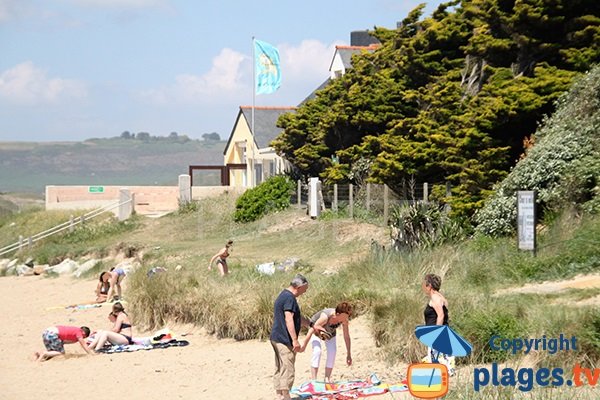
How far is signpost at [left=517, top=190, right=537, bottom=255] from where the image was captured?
19391 mm

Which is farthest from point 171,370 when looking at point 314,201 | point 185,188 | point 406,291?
point 185,188

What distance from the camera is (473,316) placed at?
47.3ft

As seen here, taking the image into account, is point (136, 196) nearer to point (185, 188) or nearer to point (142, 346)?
point (185, 188)

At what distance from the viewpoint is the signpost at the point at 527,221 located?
19391 mm

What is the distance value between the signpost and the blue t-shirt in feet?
24.6

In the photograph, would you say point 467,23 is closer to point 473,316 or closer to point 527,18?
point 527,18

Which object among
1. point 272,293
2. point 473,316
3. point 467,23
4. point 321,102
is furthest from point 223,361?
point 321,102

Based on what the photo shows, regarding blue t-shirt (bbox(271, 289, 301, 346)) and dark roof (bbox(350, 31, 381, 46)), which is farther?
dark roof (bbox(350, 31, 381, 46))

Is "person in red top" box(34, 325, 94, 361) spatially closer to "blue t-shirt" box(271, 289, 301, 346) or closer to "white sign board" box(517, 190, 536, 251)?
"blue t-shirt" box(271, 289, 301, 346)

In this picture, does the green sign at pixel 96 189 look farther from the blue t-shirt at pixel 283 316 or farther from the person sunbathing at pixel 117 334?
the blue t-shirt at pixel 283 316

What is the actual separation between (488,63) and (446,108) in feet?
5.59

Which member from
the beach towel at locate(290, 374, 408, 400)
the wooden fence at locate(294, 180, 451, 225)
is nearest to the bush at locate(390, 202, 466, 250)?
the wooden fence at locate(294, 180, 451, 225)

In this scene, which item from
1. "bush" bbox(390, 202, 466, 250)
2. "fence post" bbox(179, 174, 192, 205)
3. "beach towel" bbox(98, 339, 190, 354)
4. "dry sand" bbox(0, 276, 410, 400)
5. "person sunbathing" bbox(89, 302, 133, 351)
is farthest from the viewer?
"fence post" bbox(179, 174, 192, 205)

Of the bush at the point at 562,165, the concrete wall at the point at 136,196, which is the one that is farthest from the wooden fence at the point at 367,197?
the concrete wall at the point at 136,196
